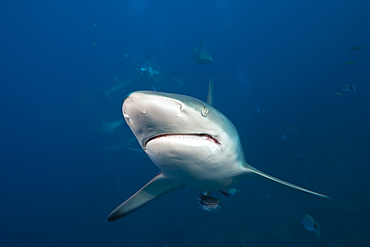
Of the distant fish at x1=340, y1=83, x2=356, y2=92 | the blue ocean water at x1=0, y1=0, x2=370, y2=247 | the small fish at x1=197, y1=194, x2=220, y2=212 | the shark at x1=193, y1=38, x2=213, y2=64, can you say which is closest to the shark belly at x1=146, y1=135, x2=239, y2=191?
the small fish at x1=197, y1=194, x2=220, y2=212

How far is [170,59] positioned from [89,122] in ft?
141

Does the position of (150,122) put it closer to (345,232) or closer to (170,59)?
(345,232)

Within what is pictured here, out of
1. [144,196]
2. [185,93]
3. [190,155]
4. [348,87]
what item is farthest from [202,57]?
[185,93]

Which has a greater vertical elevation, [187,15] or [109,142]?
[187,15]

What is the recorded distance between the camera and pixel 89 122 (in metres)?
49.7

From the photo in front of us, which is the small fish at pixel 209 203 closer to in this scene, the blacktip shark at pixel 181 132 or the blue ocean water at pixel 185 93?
the blacktip shark at pixel 181 132

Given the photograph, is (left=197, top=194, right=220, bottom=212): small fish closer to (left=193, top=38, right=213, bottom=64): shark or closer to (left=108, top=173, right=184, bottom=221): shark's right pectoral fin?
(left=108, top=173, right=184, bottom=221): shark's right pectoral fin

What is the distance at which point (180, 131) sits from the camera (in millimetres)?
1415

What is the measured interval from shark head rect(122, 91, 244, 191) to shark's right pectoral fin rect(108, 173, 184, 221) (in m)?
1.07

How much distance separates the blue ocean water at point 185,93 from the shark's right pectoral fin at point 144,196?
3.38 meters

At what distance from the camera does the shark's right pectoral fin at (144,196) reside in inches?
110

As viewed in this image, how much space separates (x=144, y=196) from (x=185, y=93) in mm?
34369

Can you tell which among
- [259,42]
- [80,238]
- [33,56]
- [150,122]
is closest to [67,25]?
[33,56]

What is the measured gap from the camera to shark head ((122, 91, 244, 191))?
1261mm
